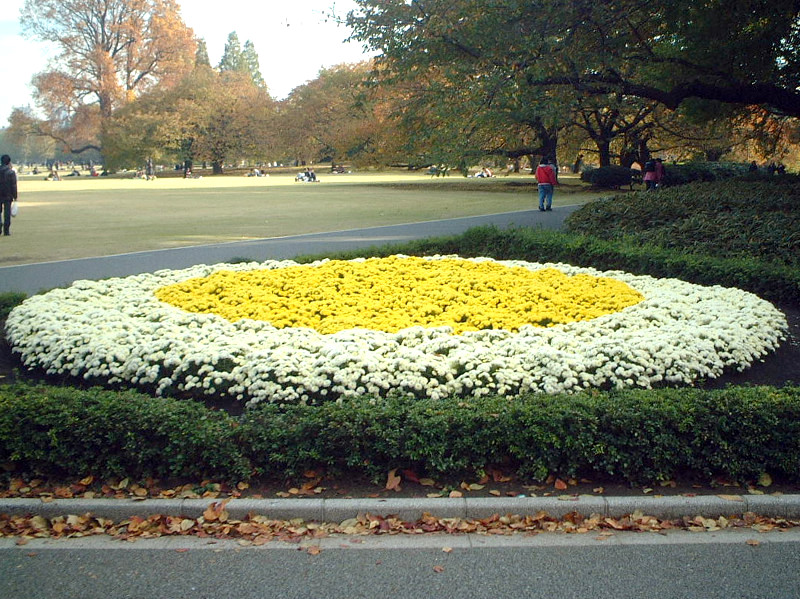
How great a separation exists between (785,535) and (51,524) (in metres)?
3.87

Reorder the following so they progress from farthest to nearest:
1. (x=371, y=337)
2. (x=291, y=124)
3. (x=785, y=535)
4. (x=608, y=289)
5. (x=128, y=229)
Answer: (x=291, y=124) < (x=128, y=229) < (x=608, y=289) < (x=371, y=337) < (x=785, y=535)

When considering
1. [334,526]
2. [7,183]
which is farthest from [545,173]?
[334,526]

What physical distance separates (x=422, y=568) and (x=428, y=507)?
0.55 meters

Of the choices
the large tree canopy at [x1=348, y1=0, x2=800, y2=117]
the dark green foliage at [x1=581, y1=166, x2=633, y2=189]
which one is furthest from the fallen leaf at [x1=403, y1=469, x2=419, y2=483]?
the dark green foliage at [x1=581, y1=166, x2=633, y2=189]

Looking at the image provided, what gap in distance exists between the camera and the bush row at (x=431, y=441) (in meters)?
4.47

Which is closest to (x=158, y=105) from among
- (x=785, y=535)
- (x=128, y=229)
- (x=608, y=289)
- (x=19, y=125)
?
(x=19, y=125)

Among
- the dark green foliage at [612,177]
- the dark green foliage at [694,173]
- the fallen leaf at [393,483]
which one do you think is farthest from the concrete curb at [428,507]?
the dark green foliage at [612,177]

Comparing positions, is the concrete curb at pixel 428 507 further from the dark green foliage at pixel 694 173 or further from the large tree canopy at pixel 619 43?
the dark green foliage at pixel 694 173

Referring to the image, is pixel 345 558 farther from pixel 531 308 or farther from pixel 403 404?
pixel 531 308

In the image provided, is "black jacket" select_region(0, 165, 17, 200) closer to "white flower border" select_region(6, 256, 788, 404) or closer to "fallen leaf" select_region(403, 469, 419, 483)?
"white flower border" select_region(6, 256, 788, 404)

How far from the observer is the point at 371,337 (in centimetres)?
652

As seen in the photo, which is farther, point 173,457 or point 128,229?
point 128,229

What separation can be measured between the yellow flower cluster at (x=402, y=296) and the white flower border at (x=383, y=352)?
1.21 ft

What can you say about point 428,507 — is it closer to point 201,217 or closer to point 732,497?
point 732,497
